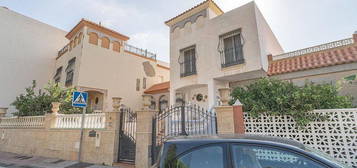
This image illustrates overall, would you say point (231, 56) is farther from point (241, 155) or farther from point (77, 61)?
point (77, 61)

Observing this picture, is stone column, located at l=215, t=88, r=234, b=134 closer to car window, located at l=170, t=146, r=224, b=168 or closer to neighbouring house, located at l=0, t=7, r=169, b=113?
car window, located at l=170, t=146, r=224, b=168

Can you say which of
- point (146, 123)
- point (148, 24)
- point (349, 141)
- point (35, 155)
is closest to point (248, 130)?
point (349, 141)

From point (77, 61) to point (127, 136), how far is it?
35.1 feet

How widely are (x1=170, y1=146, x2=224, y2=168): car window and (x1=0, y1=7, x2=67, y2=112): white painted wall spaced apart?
20249 mm

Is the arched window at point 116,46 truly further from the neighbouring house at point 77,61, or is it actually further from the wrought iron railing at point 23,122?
the wrought iron railing at point 23,122

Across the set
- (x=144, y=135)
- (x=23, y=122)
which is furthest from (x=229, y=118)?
(x=23, y=122)

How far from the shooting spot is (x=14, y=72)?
15633 millimetres

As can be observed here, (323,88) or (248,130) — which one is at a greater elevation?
(323,88)

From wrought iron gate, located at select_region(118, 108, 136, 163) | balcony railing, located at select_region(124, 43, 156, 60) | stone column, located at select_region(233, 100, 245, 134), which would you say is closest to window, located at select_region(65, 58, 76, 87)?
balcony railing, located at select_region(124, 43, 156, 60)

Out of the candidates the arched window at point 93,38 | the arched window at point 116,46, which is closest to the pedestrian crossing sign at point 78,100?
the arched window at point 93,38

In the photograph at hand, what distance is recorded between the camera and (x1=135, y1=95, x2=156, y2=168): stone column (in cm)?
549

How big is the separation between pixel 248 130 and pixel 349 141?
2.38m

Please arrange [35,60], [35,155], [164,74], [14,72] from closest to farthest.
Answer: [35,155] < [14,72] < [35,60] < [164,74]

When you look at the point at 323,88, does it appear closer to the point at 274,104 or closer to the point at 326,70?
the point at 274,104
